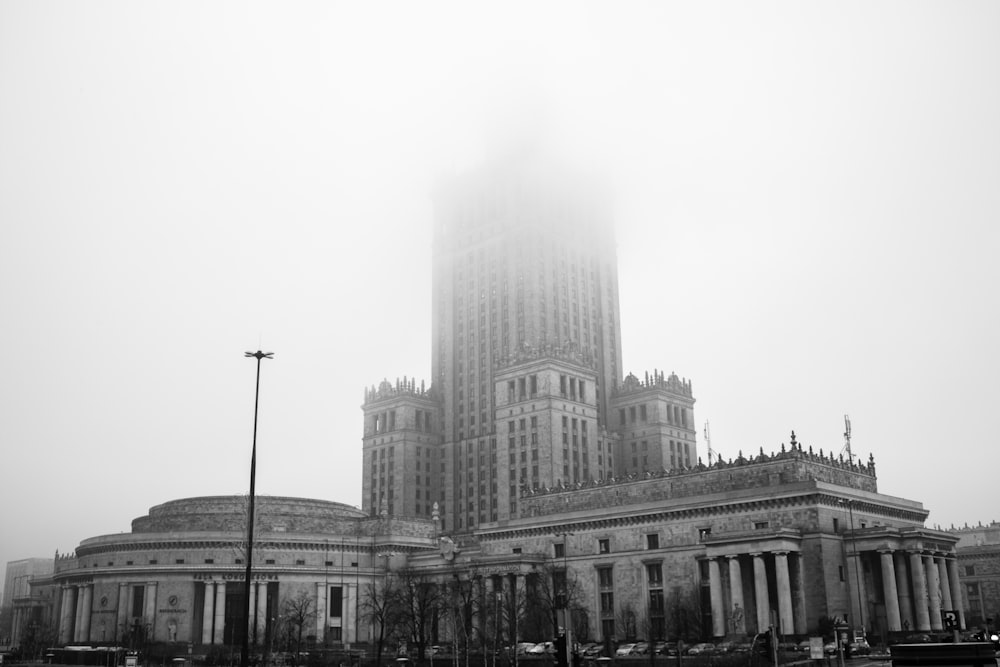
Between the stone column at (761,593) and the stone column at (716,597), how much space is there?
3571 millimetres

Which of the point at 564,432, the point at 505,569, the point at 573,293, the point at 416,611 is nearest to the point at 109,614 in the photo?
the point at 416,611

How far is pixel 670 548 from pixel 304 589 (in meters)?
53.1

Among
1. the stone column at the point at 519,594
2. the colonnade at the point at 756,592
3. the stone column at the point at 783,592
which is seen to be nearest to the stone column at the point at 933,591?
the colonnade at the point at 756,592

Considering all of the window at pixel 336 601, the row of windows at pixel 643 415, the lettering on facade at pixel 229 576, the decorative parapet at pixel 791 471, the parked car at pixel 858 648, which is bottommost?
the parked car at pixel 858 648

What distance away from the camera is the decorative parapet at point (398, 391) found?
17975 centimetres

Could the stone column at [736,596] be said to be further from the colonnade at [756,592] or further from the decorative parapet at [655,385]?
the decorative parapet at [655,385]

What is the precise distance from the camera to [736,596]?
294ft

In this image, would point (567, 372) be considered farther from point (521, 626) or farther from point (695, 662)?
point (695, 662)

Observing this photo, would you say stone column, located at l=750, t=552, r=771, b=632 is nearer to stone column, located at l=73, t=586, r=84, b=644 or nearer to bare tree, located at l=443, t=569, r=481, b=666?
bare tree, located at l=443, t=569, r=481, b=666

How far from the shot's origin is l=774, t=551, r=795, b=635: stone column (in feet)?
282

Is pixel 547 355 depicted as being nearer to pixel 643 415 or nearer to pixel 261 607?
pixel 643 415

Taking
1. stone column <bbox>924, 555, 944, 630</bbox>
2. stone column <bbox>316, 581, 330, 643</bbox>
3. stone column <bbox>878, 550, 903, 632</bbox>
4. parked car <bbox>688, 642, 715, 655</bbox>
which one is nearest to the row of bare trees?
parked car <bbox>688, 642, 715, 655</bbox>

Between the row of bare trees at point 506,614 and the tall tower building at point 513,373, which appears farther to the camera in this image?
the tall tower building at point 513,373

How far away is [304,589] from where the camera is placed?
415 ft
